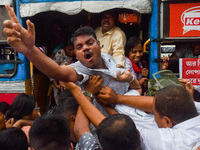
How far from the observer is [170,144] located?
4.09 feet

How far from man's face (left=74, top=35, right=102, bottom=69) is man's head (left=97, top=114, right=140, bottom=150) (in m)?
0.76

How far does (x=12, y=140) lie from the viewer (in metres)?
1.61

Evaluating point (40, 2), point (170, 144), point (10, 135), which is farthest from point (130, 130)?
point (40, 2)

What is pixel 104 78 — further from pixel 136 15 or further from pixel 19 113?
pixel 136 15

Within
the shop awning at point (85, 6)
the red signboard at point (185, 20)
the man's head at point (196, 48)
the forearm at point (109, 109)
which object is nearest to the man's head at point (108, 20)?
the shop awning at point (85, 6)

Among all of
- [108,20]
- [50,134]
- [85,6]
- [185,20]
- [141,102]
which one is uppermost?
[85,6]

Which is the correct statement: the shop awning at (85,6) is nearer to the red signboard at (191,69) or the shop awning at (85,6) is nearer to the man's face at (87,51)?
the red signboard at (191,69)

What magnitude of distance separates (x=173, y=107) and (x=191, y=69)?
203 centimetres

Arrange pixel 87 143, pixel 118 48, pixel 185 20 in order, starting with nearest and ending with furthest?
pixel 87 143 < pixel 185 20 < pixel 118 48

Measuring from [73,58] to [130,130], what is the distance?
9.81 ft

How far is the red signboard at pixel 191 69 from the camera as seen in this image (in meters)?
3.14

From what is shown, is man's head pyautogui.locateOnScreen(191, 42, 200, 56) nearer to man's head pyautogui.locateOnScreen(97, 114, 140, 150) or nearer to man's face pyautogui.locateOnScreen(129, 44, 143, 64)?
man's face pyautogui.locateOnScreen(129, 44, 143, 64)

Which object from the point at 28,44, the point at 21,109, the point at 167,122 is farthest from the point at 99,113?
the point at 21,109

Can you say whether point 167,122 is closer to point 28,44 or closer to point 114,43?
point 28,44
